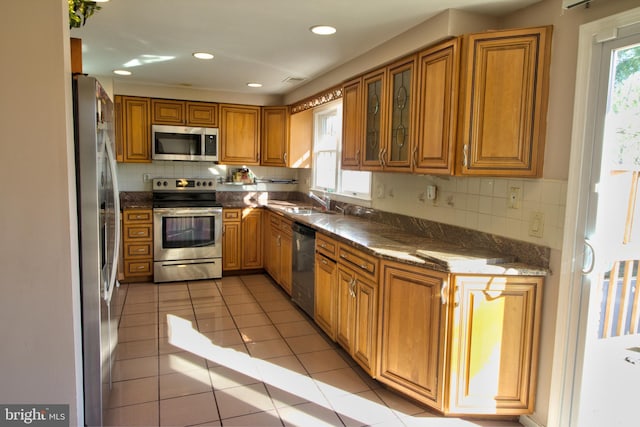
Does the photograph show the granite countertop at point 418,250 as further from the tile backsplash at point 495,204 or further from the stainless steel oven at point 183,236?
the stainless steel oven at point 183,236

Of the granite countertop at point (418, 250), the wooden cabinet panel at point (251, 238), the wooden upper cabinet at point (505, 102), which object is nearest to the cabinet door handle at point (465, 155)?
the wooden upper cabinet at point (505, 102)

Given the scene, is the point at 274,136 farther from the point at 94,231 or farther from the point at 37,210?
the point at 37,210

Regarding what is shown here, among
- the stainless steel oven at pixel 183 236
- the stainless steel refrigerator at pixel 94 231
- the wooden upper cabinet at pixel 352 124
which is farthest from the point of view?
the stainless steel oven at pixel 183 236

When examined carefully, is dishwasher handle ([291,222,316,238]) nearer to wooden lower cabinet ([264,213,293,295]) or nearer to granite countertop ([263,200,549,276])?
granite countertop ([263,200,549,276])

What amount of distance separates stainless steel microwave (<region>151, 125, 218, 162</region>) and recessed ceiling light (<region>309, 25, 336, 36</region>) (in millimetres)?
2587

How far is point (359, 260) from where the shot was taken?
269 cm

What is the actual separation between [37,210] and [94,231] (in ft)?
0.80

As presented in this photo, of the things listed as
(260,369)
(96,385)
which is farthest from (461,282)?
(96,385)

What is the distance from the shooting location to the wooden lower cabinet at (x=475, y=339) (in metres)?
2.14

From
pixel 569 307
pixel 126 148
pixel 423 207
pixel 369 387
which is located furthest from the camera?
pixel 126 148

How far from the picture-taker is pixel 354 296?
2.77 meters

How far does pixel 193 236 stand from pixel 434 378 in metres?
3.42

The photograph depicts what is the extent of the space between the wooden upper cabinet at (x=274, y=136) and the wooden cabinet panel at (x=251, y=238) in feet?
2.27

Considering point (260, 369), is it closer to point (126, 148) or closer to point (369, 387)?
point (369, 387)
